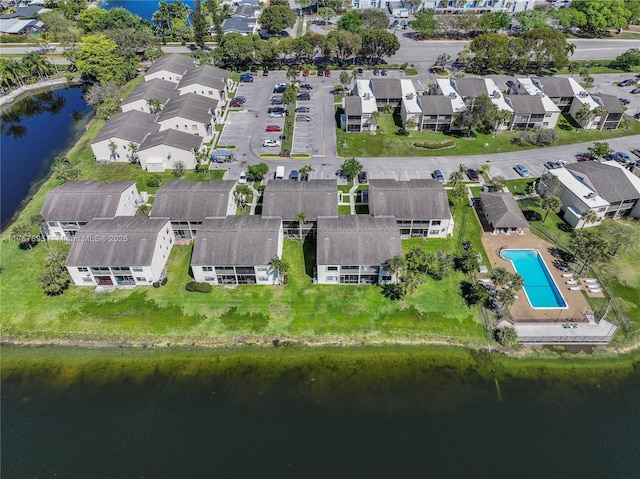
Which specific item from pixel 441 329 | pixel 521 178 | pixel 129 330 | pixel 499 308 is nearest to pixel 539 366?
pixel 499 308

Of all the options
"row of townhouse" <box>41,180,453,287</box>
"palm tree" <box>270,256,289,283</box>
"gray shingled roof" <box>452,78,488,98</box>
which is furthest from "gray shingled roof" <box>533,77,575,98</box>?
"palm tree" <box>270,256,289,283</box>

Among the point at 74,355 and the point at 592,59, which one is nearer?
the point at 74,355

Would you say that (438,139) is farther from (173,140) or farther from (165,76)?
(165,76)

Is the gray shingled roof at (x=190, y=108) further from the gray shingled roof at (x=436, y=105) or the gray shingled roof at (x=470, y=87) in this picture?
the gray shingled roof at (x=470, y=87)

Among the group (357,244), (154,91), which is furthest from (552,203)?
(154,91)

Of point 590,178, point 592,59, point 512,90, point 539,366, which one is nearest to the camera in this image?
point 539,366

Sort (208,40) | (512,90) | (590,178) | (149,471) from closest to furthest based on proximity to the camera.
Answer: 1. (149,471)
2. (590,178)
3. (512,90)
4. (208,40)

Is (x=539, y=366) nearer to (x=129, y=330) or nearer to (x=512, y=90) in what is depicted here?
(x=129, y=330)
